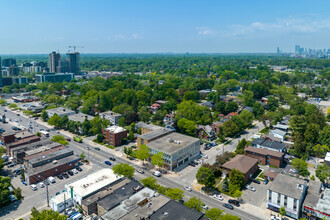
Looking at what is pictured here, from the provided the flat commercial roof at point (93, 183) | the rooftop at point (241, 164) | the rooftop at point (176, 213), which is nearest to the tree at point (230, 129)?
the rooftop at point (241, 164)

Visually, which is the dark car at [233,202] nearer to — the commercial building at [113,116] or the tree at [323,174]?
the tree at [323,174]

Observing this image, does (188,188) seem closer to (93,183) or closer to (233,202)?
(233,202)

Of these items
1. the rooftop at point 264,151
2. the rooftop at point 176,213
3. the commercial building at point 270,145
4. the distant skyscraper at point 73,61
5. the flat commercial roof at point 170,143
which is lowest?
the rooftop at point 176,213

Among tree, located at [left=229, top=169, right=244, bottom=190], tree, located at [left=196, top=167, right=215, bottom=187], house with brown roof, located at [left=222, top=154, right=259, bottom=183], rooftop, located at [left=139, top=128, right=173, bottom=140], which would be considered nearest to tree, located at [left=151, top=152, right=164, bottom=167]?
rooftop, located at [left=139, top=128, right=173, bottom=140]

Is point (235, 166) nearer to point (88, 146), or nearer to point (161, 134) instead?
point (161, 134)

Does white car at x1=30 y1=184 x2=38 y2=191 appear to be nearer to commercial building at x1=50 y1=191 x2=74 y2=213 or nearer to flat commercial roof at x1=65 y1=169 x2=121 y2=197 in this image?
commercial building at x1=50 y1=191 x2=74 y2=213

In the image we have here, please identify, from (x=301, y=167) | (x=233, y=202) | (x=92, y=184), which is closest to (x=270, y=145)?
(x=301, y=167)
